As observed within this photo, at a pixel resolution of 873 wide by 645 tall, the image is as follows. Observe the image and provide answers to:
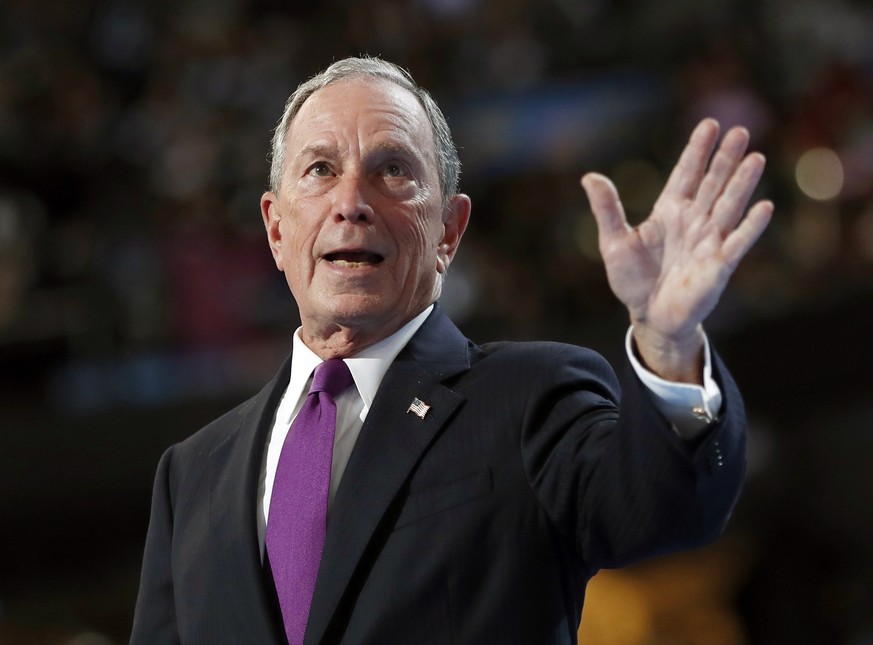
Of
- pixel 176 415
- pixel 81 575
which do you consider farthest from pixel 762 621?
pixel 81 575

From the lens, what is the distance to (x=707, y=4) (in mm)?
7379

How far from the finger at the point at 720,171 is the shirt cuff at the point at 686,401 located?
216 millimetres

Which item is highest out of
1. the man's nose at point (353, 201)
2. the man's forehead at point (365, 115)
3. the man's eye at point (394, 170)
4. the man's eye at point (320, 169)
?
the man's forehead at point (365, 115)

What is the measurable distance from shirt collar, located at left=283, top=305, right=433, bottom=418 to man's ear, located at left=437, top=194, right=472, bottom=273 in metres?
0.13

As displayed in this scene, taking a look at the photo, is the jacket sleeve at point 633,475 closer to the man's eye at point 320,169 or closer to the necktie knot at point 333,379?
the necktie knot at point 333,379

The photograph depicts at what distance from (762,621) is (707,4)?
10.7 ft

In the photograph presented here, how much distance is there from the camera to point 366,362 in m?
2.25

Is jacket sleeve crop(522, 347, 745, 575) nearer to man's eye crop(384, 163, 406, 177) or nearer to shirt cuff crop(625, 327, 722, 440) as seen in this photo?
shirt cuff crop(625, 327, 722, 440)

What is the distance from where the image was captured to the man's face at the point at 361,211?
2242 mm

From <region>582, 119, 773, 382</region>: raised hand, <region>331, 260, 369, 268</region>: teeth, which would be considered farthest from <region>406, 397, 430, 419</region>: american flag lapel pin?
<region>582, 119, 773, 382</region>: raised hand

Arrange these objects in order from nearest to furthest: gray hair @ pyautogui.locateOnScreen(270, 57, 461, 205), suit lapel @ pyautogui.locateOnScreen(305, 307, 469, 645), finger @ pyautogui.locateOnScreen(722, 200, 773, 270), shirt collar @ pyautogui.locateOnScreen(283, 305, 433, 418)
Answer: finger @ pyautogui.locateOnScreen(722, 200, 773, 270)
suit lapel @ pyautogui.locateOnScreen(305, 307, 469, 645)
shirt collar @ pyautogui.locateOnScreen(283, 305, 433, 418)
gray hair @ pyautogui.locateOnScreen(270, 57, 461, 205)

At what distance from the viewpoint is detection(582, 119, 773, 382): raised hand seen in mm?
1707

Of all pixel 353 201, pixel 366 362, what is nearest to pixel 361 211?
pixel 353 201

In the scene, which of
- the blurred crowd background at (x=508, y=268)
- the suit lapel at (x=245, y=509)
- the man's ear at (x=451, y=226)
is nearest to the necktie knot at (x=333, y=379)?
the suit lapel at (x=245, y=509)
